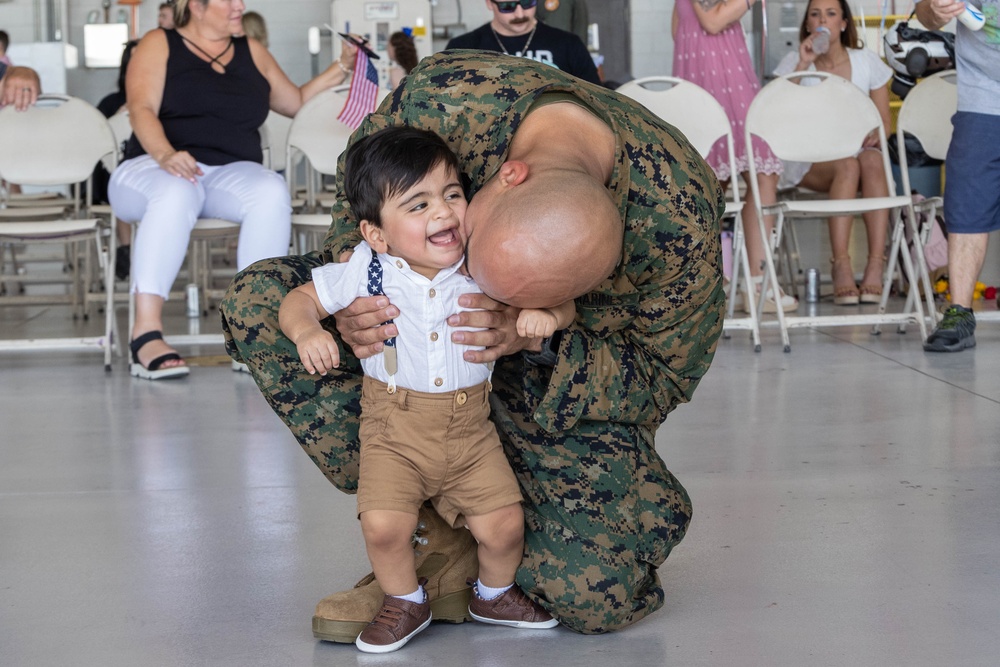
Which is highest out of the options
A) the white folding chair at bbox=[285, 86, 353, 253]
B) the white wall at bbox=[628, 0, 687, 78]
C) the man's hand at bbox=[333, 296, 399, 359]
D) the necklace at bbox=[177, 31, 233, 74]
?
the white wall at bbox=[628, 0, 687, 78]

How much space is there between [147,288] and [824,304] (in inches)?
126

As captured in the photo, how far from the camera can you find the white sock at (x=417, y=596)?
67.6 inches

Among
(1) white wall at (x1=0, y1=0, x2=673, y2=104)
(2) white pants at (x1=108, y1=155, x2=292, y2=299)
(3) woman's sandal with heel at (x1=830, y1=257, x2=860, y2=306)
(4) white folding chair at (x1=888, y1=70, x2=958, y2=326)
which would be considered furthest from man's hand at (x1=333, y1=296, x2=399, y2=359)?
(1) white wall at (x1=0, y1=0, x2=673, y2=104)

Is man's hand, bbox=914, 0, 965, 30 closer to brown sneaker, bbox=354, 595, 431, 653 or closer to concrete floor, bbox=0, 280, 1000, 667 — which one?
concrete floor, bbox=0, 280, 1000, 667

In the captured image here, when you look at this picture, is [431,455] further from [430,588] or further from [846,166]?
[846,166]

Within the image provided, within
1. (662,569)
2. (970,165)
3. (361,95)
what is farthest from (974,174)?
(662,569)

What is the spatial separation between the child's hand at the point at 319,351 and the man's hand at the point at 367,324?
75 millimetres

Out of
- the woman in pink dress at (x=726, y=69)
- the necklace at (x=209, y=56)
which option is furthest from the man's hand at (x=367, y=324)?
the woman in pink dress at (x=726, y=69)

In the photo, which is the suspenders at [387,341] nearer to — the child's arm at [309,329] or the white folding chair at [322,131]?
the child's arm at [309,329]

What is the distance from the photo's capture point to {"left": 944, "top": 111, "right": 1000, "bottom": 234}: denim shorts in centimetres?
421

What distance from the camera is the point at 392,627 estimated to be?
168 centimetres

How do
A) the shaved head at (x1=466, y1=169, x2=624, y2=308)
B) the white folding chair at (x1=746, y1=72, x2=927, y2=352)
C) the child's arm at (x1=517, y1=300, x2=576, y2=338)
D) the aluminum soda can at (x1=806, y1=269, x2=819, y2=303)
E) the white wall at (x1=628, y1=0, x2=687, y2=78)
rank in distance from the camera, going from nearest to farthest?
1. the shaved head at (x1=466, y1=169, x2=624, y2=308)
2. the child's arm at (x1=517, y1=300, x2=576, y2=338)
3. the white folding chair at (x1=746, y1=72, x2=927, y2=352)
4. the aluminum soda can at (x1=806, y1=269, x2=819, y2=303)
5. the white wall at (x1=628, y1=0, x2=687, y2=78)

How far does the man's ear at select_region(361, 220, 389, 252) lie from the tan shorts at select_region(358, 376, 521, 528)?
19cm

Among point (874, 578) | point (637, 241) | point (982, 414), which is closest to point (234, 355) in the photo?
point (637, 241)
